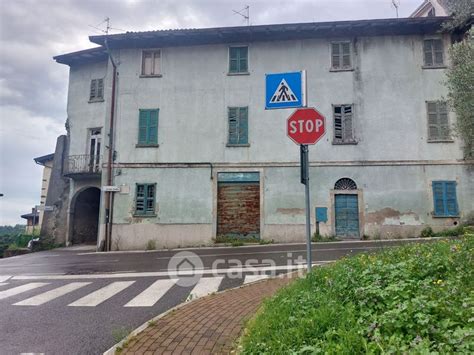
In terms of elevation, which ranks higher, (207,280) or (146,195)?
(146,195)

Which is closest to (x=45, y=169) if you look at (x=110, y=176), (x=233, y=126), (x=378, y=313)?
(x=110, y=176)

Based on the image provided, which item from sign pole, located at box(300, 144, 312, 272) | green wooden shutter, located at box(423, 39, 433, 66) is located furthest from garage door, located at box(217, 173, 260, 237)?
sign pole, located at box(300, 144, 312, 272)

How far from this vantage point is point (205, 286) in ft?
23.2

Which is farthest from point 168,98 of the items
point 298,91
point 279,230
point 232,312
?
point 232,312

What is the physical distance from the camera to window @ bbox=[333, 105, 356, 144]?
16.5 meters

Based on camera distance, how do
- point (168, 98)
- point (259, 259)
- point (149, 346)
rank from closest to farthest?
point (149, 346) → point (259, 259) → point (168, 98)

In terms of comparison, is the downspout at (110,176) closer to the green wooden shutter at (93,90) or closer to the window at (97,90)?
the window at (97,90)

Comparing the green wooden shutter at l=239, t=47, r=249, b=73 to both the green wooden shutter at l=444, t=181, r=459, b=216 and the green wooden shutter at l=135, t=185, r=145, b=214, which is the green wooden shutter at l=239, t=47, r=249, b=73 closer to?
the green wooden shutter at l=135, t=185, r=145, b=214

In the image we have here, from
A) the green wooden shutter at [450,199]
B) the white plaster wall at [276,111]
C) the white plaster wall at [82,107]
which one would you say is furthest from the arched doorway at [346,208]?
the white plaster wall at [82,107]

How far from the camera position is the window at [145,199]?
1666 cm

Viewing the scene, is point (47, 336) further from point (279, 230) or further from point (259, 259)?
point (279, 230)

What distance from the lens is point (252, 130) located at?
16.8 metres

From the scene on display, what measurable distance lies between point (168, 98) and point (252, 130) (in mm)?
4754

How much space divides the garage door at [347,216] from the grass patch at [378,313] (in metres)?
11.4
